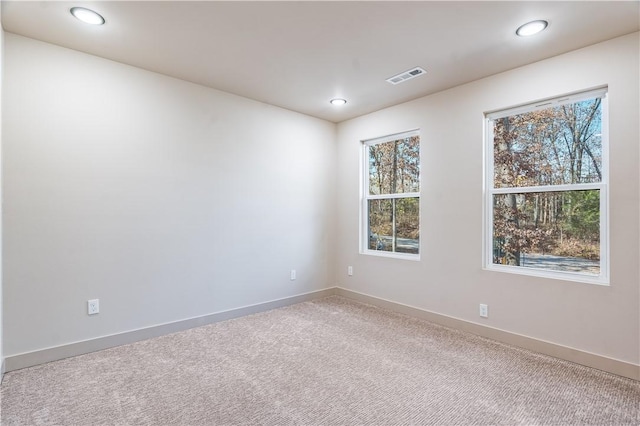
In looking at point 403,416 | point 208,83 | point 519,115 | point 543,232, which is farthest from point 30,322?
point 519,115

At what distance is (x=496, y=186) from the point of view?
3.27 meters

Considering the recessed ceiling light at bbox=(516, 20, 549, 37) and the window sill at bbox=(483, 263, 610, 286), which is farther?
the window sill at bbox=(483, 263, 610, 286)

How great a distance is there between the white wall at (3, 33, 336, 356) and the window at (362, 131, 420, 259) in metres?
0.96

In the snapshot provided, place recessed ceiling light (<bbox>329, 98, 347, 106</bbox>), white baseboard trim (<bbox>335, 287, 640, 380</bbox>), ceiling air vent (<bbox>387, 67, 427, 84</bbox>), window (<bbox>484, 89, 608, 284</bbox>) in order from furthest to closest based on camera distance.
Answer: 1. recessed ceiling light (<bbox>329, 98, 347, 106</bbox>)
2. ceiling air vent (<bbox>387, 67, 427, 84</bbox>)
3. window (<bbox>484, 89, 608, 284</bbox>)
4. white baseboard trim (<bbox>335, 287, 640, 380</bbox>)

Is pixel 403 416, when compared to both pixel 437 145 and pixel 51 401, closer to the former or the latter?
pixel 51 401

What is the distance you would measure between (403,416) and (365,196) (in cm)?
295

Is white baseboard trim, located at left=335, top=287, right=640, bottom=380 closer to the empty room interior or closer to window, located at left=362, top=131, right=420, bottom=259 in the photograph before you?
the empty room interior

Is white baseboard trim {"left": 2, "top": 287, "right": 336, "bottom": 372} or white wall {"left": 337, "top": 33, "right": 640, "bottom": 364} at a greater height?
white wall {"left": 337, "top": 33, "right": 640, "bottom": 364}

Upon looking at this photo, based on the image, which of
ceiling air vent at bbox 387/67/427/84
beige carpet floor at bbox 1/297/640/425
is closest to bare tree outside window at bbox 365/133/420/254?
ceiling air vent at bbox 387/67/427/84

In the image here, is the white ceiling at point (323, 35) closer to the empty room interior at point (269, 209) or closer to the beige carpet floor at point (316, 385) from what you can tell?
the empty room interior at point (269, 209)

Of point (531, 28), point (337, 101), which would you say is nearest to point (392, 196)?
point (337, 101)

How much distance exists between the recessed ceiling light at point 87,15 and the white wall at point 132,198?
58 centimetres

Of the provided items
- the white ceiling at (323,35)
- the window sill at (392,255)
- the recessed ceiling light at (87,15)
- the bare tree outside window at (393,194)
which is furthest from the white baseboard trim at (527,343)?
the recessed ceiling light at (87,15)

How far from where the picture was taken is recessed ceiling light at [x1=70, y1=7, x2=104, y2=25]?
222 centimetres
